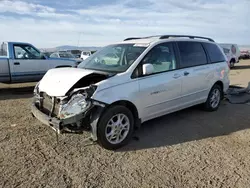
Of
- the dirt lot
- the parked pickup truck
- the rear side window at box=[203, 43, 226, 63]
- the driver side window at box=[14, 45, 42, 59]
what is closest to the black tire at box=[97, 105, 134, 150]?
the dirt lot

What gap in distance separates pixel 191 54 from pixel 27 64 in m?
6.11

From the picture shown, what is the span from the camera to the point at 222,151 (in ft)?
12.8

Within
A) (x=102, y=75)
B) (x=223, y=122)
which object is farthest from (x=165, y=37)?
(x=223, y=122)

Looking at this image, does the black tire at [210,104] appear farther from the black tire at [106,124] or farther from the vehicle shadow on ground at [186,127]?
the black tire at [106,124]

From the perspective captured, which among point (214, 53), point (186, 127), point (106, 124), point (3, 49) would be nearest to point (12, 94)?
point (3, 49)

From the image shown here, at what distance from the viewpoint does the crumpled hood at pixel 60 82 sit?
373 cm

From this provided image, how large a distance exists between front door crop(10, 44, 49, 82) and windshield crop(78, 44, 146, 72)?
4.52 m

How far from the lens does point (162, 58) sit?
468cm

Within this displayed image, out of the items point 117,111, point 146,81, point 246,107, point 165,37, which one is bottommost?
point 246,107

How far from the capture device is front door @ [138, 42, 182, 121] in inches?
168

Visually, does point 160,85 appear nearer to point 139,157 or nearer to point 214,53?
point 139,157

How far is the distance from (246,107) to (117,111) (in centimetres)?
449

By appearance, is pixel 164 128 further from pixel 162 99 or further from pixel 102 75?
pixel 102 75

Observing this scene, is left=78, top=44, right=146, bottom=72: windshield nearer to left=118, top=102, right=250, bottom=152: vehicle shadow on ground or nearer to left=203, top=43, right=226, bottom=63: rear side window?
left=118, top=102, right=250, bottom=152: vehicle shadow on ground
